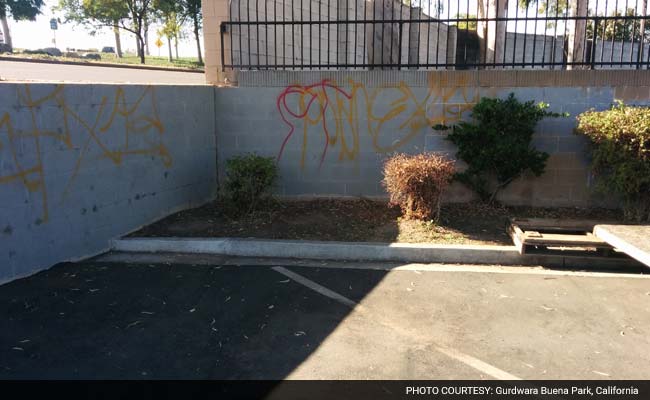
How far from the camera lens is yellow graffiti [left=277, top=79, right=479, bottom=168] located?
7.80m

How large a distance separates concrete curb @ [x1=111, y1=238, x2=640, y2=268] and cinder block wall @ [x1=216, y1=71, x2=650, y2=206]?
2082 millimetres

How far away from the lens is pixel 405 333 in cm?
426

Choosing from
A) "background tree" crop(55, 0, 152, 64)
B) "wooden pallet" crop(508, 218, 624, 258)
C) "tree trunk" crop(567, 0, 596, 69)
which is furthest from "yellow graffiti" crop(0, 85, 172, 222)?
"background tree" crop(55, 0, 152, 64)

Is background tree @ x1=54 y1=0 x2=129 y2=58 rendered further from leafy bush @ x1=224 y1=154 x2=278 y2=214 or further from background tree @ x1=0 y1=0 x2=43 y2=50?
leafy bush @ x1=224 y1=154 x2=278 y2=214

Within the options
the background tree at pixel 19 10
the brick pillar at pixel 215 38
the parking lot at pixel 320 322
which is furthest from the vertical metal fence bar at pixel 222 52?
the background tree at pixel 19 10

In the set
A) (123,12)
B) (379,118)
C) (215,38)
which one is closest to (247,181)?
(379,118)

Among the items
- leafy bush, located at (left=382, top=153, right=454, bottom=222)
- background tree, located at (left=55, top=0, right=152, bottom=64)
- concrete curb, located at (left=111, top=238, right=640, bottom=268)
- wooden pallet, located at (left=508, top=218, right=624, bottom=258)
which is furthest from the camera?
background tree, located at (left=55, top=0, right=152, bottom=64)

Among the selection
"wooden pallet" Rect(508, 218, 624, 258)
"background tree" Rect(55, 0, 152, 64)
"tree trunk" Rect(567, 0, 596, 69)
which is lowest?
"wooden pallet" Rect(508, 218, 624, 258)

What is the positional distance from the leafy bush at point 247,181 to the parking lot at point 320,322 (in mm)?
1532

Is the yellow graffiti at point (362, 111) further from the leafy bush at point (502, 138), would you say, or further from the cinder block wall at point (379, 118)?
the leafy bush at point (502, 138)

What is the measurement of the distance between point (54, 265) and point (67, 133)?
1.43 meters

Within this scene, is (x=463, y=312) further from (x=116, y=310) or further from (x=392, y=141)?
(x=392, y=141)

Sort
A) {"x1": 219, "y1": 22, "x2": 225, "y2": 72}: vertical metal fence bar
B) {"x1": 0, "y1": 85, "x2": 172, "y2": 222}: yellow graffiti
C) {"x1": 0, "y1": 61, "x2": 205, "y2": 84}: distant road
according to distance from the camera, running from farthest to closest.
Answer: {"x1": 0, "y1": 61, "x2": 205, "y2": 84}: distant road, {"x1": 219, "y1": 22, "x2": 225, "y2": 72}: vertical metal fence bar, {"x1": 0, "y1": 85, "x2": 172, "y2": 222}: yellow graffiti

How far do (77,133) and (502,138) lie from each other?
211 inches
